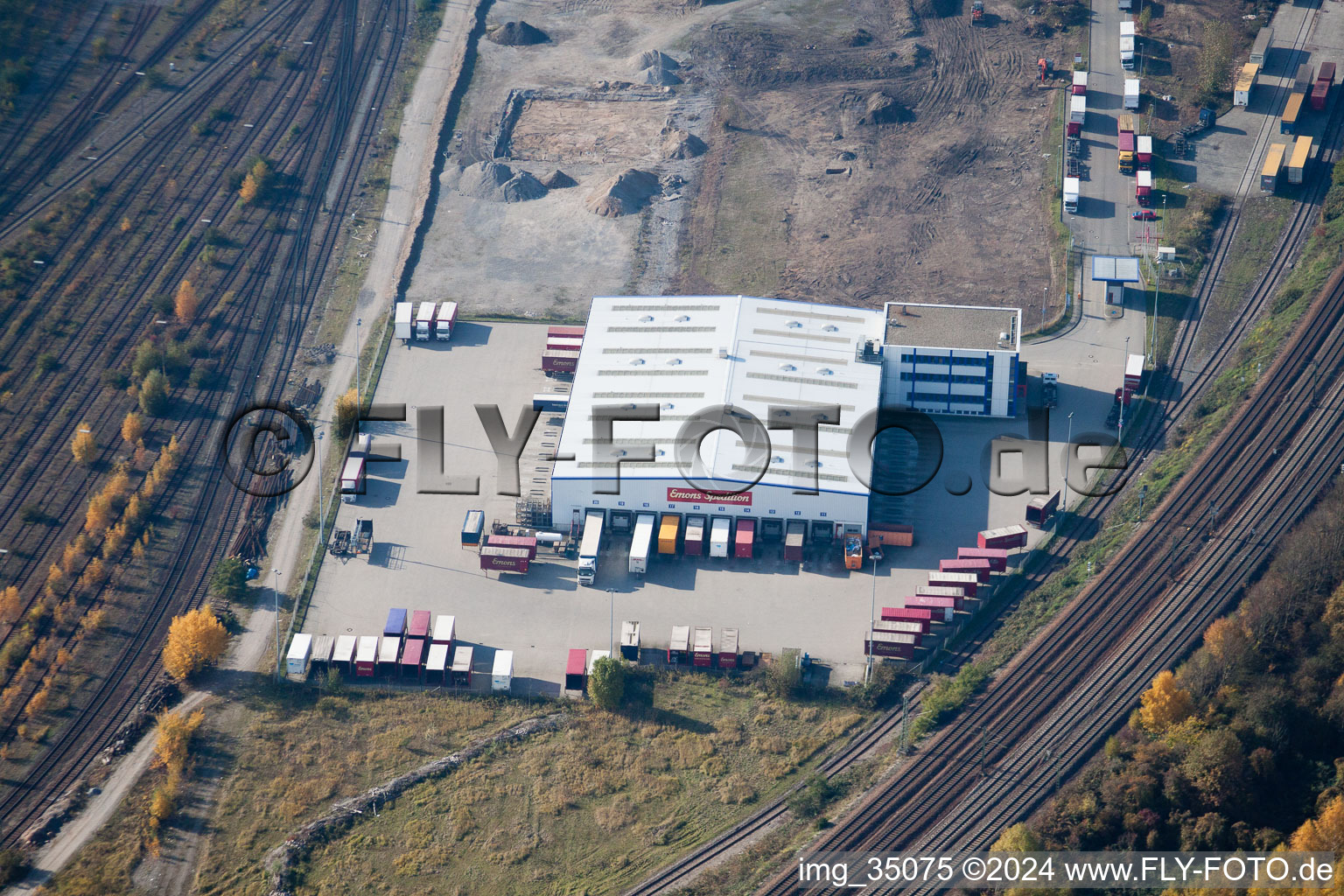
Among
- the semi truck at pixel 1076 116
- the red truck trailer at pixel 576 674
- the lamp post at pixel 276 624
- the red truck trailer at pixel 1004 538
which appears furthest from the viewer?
the semi truck at pixel 1076 116

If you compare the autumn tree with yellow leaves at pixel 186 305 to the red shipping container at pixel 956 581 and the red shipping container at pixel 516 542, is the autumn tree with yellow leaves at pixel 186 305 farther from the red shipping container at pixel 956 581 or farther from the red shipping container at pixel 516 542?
the red shipping container at pixel 956 581

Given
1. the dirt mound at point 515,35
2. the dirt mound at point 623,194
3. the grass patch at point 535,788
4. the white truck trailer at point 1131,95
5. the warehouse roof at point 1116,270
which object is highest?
the dirt mound at point 515,35

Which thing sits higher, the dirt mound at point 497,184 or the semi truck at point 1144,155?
the semi truck at point 1144,155

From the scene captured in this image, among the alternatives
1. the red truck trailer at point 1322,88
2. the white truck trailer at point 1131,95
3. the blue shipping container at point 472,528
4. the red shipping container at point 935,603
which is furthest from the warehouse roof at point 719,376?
the red truck trailer at point 1322,88

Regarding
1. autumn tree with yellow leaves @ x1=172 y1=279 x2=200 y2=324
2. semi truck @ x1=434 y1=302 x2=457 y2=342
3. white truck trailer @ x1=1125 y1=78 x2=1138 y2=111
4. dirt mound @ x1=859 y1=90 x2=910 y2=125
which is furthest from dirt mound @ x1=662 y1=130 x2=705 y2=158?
autumn tree with yellow leaves @ x1=172 y1=279 x2=200 y2=324

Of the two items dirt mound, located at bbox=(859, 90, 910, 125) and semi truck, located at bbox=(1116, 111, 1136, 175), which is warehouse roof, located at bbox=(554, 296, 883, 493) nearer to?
semi truck, located at bbox=(1116, 111, 1136, 175)

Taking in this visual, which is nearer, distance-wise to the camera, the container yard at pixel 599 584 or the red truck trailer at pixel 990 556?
the container yard at pixel 599 584
